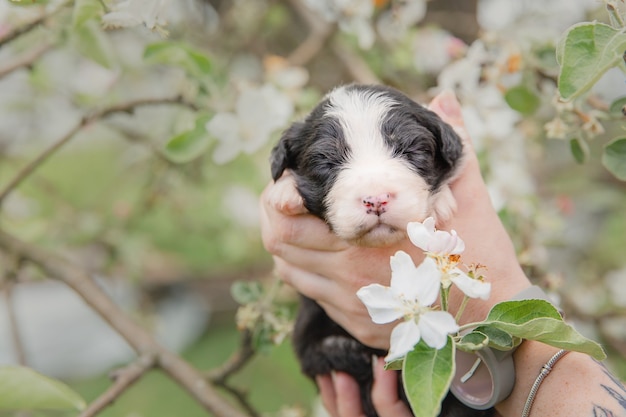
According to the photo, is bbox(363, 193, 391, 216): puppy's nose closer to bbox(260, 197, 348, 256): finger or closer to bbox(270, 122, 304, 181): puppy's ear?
bbox(260, 197, 348, 256): finger

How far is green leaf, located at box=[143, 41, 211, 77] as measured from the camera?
201cm

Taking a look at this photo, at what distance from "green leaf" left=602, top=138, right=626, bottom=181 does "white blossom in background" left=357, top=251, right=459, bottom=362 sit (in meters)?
0.73

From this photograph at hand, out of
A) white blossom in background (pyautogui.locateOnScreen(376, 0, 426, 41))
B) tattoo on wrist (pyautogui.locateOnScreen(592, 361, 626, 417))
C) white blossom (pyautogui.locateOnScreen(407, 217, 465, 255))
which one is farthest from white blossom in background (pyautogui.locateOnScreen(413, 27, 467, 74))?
white blossom (pyautogui.locateOnScreen(407, 217, 465, 255))

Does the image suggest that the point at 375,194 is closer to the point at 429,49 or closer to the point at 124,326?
the point at 124,326

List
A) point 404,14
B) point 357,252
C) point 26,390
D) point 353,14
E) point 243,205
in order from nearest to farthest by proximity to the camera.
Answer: point 26,390 → point 357,252 → point 353,14 → point 404,14 → point 243,205

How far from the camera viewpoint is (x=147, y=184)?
3.36 m

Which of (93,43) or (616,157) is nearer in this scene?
(616,157)

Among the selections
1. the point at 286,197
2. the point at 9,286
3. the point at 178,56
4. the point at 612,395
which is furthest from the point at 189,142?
the point at 612,395

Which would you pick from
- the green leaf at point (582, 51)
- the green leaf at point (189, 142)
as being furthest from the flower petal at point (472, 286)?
the green leaf at point (189, 142)

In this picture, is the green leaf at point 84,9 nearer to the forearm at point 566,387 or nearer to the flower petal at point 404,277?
the flower petal at point 404,277

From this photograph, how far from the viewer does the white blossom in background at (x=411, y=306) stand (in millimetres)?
1093

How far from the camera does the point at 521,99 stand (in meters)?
2.15

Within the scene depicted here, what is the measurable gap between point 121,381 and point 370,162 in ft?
2.97

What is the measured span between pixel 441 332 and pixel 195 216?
10.3 ft
